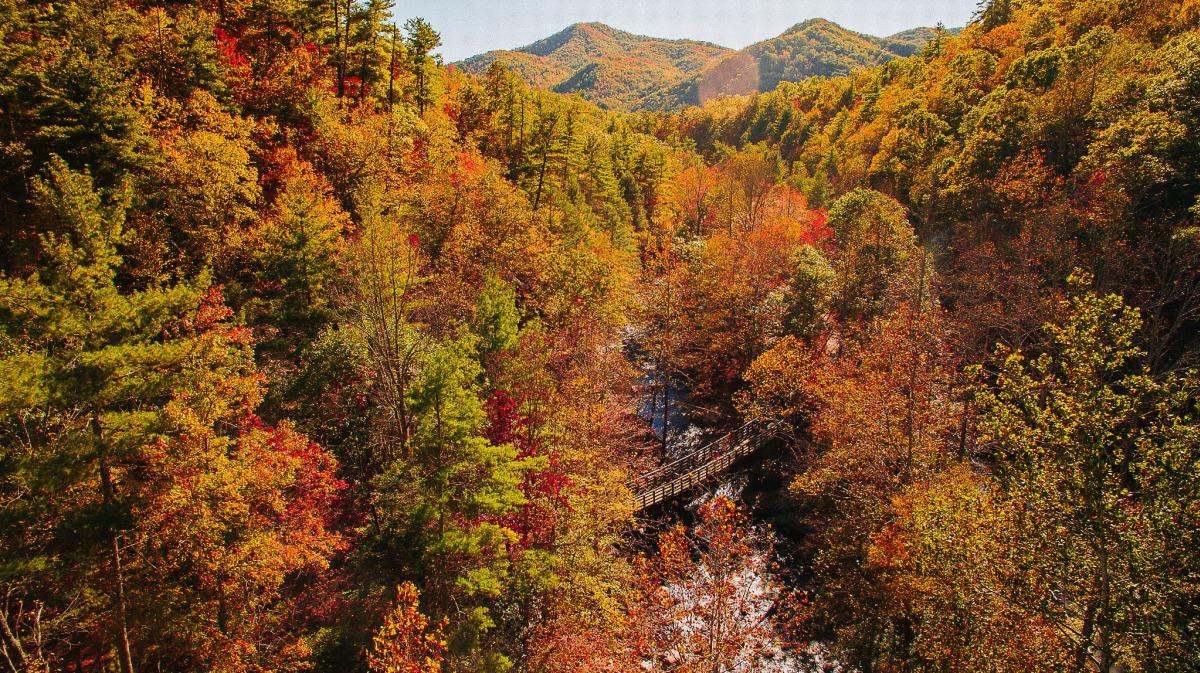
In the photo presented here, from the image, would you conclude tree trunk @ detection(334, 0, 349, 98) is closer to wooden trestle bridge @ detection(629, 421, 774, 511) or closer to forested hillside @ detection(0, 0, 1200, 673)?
forested hillside @ detection(0, 0, 1200, 673)

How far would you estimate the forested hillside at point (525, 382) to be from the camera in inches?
400

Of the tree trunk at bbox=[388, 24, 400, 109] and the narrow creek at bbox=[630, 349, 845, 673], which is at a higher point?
the tree trunk at bbox=[388, 24, 400, 109]

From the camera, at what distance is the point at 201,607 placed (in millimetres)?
13570

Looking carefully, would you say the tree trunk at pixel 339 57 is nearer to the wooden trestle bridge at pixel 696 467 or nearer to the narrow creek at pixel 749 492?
the narrow creek at pixel 749 492

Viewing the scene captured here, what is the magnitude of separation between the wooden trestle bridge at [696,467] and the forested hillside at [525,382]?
1167mm

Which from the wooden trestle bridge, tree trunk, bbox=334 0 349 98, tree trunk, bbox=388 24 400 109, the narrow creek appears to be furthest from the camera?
tree trunk, bbox=388 24 400 109

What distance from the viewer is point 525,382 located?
2073 centimetres

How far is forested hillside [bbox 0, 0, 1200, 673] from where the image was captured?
33.3 ft

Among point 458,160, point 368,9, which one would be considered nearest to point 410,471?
point 458,160

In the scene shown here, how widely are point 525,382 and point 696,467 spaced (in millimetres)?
13657

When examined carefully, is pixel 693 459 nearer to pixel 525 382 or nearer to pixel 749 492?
pixel 749 492

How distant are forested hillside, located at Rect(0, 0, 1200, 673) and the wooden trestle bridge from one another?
1.17 m

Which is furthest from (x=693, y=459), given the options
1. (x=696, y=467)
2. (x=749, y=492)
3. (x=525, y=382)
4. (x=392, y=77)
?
(x=392, y=77)

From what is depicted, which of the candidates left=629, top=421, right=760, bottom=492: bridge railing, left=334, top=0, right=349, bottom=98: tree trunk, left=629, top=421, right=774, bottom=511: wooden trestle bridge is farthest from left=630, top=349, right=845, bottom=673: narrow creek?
left=334, top=0, right=349, bottom=98: tree trunk
